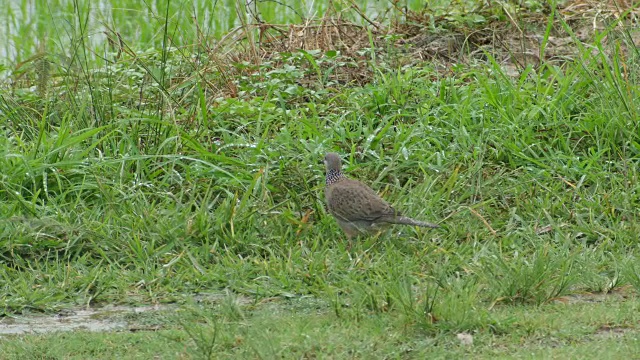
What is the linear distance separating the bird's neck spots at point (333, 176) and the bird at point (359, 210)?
64 mm

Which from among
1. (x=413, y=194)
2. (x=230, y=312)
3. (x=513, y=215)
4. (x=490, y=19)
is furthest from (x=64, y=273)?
(x=490, y=19)

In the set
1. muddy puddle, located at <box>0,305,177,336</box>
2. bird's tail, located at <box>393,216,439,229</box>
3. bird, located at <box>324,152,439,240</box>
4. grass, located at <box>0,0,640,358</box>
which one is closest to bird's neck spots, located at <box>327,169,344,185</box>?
bird, located at <box>324,152,439,240</box>

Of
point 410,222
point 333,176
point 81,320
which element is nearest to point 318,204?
point 333,176

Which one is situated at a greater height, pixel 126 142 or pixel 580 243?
pixel 126 142

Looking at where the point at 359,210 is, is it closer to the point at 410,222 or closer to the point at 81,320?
the point at 410,222

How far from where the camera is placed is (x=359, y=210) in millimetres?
6652

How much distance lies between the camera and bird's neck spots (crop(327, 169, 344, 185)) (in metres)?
7.01

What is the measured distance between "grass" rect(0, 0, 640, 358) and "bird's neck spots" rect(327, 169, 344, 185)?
18 centimetres

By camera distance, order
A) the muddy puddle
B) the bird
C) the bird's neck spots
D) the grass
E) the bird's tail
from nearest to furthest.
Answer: the grass, the muddy puddle, the bird's tail, the bird, the bird's neck spots

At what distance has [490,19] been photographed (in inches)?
383

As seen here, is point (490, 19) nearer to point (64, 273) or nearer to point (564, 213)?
point (564, 213)

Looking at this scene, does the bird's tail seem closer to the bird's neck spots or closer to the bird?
the bird

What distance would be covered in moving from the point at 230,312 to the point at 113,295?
976mm

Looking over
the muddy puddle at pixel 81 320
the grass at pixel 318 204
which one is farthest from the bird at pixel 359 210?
the muddy puddle at pixel 81 320
